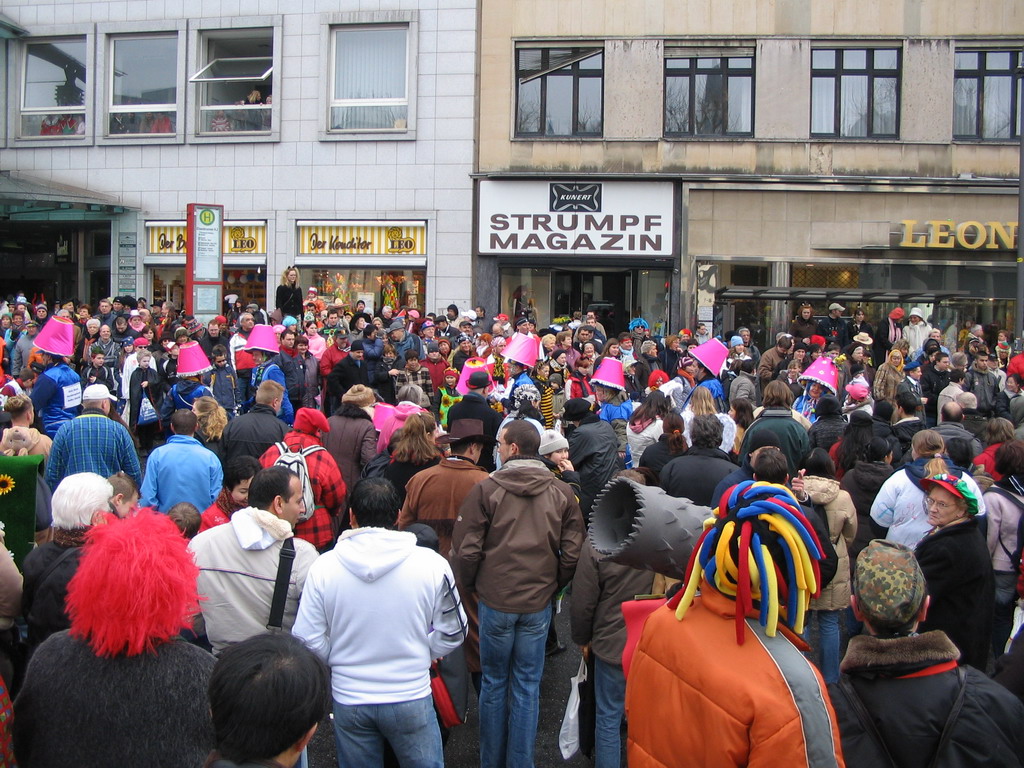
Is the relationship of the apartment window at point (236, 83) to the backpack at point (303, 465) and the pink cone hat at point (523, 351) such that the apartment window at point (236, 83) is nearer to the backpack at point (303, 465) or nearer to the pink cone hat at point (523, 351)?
the pink cone hat at point (523, 351)

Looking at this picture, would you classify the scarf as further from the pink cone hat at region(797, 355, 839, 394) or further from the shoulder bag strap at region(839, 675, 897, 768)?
the pink cone hat at region(797, 355, 839, 394)

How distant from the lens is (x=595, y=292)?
2170cm

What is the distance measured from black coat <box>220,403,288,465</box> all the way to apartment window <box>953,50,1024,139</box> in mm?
17993

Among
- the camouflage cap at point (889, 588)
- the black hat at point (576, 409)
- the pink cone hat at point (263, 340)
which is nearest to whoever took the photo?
the camouflage cap at point (889, 588)

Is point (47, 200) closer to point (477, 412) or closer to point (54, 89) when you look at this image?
point (54, 89)

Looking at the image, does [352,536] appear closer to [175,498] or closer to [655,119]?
[175,498]

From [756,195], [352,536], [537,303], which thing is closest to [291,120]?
[537,303]

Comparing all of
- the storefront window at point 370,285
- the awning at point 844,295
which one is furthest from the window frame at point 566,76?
the awning at point 844,295

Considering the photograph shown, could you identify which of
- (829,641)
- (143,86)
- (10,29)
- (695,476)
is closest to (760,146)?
(143,86)

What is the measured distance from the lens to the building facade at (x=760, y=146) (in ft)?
66.4

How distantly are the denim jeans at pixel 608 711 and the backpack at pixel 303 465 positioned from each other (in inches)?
77.3

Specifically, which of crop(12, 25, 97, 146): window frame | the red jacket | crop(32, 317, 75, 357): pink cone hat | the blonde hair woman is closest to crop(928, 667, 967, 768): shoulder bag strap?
the red jacket

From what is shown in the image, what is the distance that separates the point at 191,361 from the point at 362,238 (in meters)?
11.2

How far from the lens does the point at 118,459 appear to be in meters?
7.46
